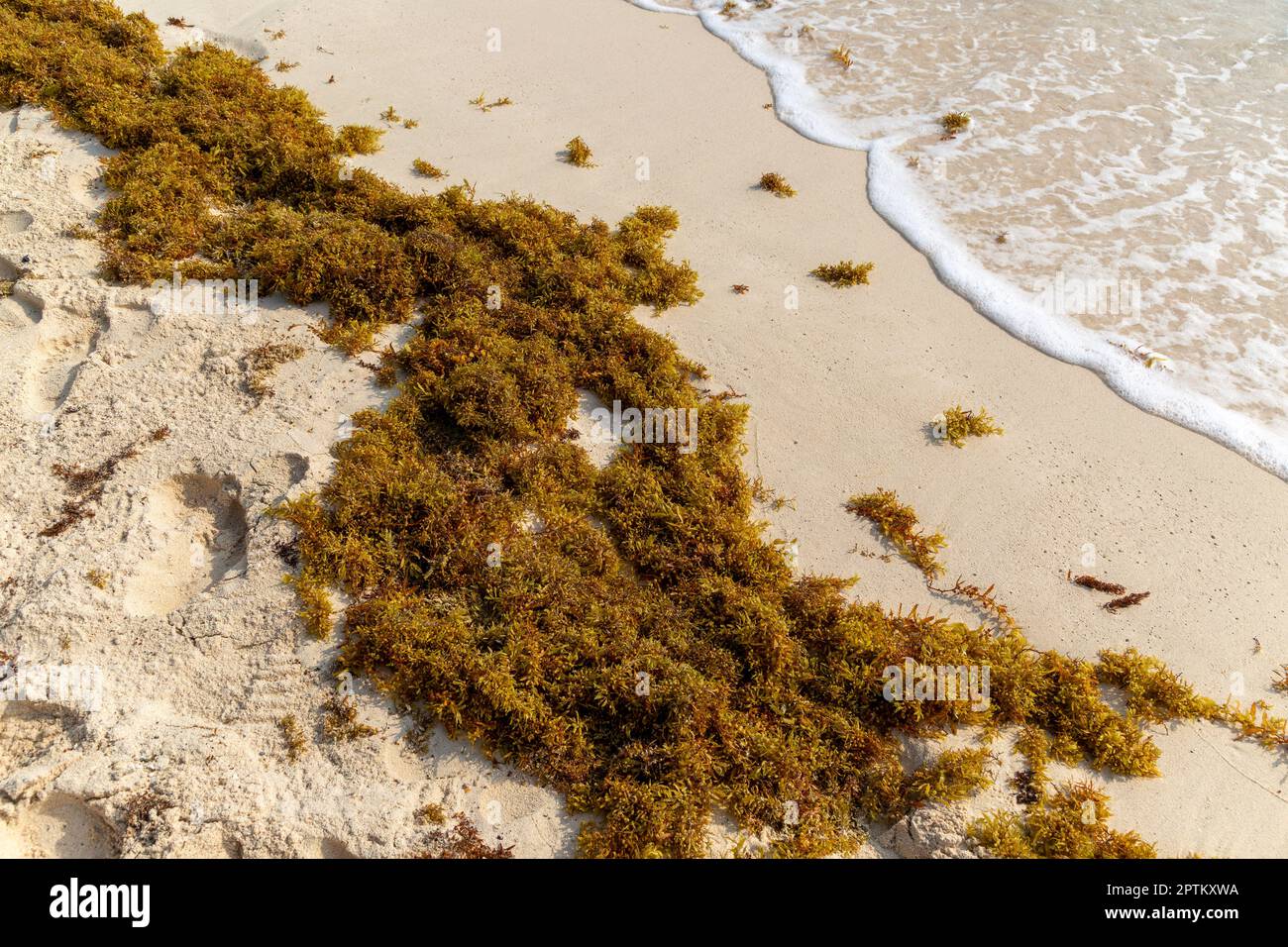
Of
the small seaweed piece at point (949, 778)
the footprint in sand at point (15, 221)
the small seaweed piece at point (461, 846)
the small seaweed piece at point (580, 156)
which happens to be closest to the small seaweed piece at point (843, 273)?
the small seaweed piece at point (580, 156)

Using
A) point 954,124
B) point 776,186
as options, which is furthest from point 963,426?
point 954,124

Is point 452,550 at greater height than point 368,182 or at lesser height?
lesser

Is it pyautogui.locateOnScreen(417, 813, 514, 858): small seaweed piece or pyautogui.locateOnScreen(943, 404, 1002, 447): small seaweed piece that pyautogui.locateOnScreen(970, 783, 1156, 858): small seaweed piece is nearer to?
pyautogui.locateOnScreen(417, 813, 514, 858): small seaweed piece

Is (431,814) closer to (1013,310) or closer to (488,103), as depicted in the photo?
(1013,310)

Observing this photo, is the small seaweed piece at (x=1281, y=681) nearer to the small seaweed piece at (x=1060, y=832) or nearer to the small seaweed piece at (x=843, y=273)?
the small seaweed piece at (x=1060, y=832)

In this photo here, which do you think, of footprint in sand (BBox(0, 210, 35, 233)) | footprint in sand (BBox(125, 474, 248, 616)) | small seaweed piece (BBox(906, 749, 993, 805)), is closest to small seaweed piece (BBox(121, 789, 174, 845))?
footprint in sand (BBox(125, 474, 248, 616))
